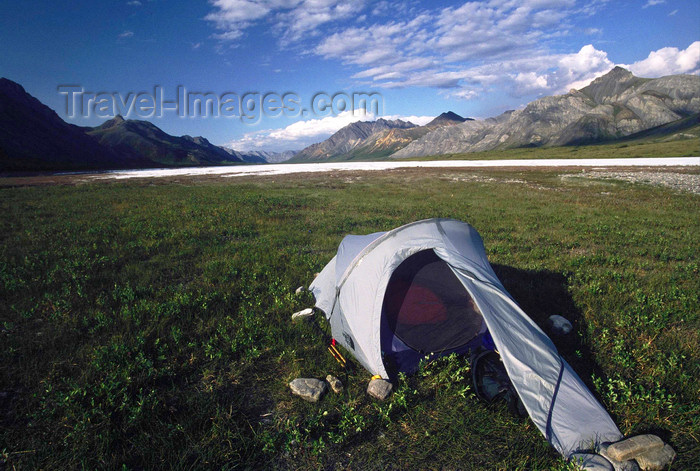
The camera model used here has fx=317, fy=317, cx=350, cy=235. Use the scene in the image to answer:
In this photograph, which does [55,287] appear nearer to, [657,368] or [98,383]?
[98,383]

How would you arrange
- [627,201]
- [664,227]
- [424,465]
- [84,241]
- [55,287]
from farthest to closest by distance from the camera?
[627,201] < [664,227] < [84,241] < [55,287] < [424,465]

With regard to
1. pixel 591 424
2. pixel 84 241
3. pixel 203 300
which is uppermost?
pixel 84 241

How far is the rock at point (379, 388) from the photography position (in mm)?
4770

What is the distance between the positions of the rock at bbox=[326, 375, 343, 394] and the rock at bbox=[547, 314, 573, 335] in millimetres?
4410

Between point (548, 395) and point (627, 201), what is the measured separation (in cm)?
2405

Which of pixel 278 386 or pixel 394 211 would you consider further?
pixel 394 211

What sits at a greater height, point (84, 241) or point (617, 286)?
point (84, 241)

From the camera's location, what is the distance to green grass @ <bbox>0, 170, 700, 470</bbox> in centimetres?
393

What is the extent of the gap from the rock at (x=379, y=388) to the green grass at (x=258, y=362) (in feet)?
0.41

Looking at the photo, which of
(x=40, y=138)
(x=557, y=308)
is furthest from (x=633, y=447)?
(x=40, y=138)

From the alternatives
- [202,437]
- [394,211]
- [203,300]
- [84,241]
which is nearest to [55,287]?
[203,300]

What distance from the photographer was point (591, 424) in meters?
3.92

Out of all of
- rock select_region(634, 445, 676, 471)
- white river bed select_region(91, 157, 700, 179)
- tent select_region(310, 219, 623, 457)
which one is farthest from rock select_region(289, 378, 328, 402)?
white river bed select_region(91, 157, 700, 179)

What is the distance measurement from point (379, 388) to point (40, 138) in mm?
187441
